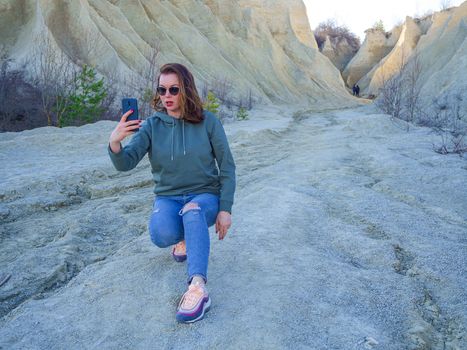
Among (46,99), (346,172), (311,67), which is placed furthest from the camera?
(311,67)

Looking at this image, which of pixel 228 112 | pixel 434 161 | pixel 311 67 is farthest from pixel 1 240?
pixel 311 67

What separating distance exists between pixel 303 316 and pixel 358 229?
1.25m

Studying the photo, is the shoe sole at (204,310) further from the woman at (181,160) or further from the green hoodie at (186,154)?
the green hoodie at (186,154)

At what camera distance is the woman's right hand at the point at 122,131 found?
7.09ft

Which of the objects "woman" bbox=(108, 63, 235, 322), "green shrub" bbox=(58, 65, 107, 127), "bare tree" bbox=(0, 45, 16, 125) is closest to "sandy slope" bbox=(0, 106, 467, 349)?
"woman" bbox=(108, 63, 235, 322)

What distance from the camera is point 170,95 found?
236cm

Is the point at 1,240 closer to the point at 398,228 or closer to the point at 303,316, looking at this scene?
the point at 303,316

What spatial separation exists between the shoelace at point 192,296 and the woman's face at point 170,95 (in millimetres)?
922

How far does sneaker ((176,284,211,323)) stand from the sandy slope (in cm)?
4

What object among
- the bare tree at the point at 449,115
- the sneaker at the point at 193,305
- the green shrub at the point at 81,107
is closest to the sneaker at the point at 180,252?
the sneaker at the point at 193,305

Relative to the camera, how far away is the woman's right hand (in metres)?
2.16

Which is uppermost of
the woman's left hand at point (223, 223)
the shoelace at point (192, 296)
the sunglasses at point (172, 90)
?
the sunglasses at point (172, 90)

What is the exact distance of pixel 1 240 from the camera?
320cm

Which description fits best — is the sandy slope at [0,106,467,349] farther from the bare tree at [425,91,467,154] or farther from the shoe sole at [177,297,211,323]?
the bare tree at [425,91,467,154]
